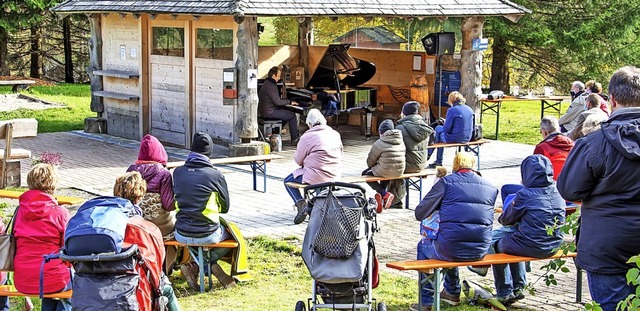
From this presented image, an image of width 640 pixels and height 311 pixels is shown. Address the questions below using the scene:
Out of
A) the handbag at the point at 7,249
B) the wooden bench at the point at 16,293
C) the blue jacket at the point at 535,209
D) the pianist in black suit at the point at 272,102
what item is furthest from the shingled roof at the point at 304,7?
the handbag at the point at 7,249

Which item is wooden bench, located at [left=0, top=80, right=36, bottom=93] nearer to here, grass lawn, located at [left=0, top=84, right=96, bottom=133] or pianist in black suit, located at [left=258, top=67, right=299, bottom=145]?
grass lawn, located at [left=0, top=84, right=96, bottom=133]

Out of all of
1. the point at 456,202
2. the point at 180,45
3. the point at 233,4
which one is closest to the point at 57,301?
the point at 456,202

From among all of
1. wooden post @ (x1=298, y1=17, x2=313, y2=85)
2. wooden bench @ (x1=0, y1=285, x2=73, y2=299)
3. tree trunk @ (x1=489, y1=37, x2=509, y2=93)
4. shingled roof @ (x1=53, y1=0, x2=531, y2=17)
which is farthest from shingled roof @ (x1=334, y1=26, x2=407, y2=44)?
wooden bench @ (x1=0, y1=285, x2=73, y2=299)

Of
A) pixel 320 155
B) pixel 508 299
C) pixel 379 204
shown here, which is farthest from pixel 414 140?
pixel 508 299

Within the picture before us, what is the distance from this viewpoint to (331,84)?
63.4ft

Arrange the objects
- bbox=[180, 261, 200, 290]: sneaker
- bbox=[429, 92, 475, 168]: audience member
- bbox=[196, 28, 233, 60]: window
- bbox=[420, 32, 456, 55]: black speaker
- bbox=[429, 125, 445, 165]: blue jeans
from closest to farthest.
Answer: bbox=[180, 261, 200, 290]: sneaker
bbox=[429, 92, 475, 168]: audience member
bbox=[429, 125, 445, 165]: blue jeans
bbox=[196, 28, 233, 60]: window
bbox=[420, 32, 456, 55]: black speaker

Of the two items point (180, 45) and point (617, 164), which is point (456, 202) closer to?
point (617, 164)

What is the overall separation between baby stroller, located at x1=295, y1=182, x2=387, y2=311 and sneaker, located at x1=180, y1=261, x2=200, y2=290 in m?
1.83

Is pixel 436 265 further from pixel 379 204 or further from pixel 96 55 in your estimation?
pixel 96 55

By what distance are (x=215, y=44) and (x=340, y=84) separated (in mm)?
3824

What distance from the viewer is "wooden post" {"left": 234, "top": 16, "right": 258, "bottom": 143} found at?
15.7 meters

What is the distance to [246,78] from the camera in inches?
618

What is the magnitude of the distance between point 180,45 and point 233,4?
239 cm

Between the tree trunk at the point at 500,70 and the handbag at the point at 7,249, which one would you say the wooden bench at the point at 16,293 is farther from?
the tree trunk at the point at 500,70
